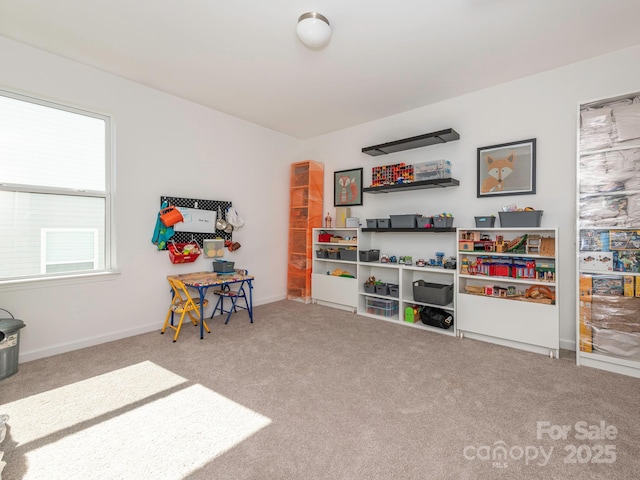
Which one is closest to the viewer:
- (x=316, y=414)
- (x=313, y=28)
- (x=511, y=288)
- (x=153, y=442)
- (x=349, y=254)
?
(x=153, y=442)

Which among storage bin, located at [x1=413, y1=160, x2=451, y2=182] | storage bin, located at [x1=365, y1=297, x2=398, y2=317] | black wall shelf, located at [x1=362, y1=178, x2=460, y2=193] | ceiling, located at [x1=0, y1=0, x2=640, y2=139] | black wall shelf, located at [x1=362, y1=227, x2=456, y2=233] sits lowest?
storage bin, located at [x1=365, y1=297, x2=398, y2=317]

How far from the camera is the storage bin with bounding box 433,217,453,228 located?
3549 millimetres

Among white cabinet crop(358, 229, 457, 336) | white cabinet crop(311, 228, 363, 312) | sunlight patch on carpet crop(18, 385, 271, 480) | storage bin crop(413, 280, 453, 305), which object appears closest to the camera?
sunlight patch on carpet crop(18, 385, 271, 480)

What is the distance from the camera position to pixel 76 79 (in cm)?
298

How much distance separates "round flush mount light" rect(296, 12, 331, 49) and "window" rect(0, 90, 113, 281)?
2365 millimetres

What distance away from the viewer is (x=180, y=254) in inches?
143

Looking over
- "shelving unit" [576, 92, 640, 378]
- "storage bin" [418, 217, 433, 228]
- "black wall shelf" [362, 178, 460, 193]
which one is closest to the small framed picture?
"black wall shelf" [362, 178, 460, 193]

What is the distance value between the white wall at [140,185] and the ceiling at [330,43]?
22 cm

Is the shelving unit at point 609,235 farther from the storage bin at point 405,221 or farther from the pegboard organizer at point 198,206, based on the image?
the pegboard organizer at point 198,206

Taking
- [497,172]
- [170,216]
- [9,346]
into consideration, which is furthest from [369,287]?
[9,346]

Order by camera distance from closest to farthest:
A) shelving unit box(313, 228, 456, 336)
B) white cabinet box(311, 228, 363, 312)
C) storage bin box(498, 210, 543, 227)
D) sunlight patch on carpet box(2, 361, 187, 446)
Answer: sunlight patch on carpet box(2, 361, 187, 446), storage bin box(498, 210, 543, 227), shelving unit box(313, 228, 456, 336), white cabinet box(311, 228, 363, 312)

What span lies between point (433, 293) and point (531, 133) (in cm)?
200

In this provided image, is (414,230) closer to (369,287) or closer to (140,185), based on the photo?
(369,287)

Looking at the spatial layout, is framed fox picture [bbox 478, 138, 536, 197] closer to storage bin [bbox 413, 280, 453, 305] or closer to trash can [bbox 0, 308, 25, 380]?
storage bin [bbox 413, 280, 453, 305]
